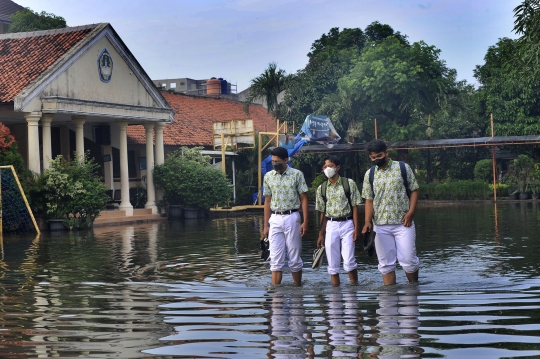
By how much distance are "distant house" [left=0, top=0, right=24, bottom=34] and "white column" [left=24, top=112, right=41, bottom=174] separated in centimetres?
3926

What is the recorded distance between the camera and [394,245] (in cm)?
1023

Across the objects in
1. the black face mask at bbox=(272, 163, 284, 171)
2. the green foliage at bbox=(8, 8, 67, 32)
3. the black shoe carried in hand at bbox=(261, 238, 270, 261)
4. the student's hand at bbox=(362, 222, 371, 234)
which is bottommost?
the black shoe carried in hand at bbox=(261, 238, 270, 261)

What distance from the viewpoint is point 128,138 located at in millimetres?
36594

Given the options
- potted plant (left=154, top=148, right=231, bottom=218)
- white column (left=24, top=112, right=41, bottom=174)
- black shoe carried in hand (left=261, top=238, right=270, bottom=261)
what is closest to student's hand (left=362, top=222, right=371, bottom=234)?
black shoe carried in hand (left=261, top=238, right=270, bottom=261)

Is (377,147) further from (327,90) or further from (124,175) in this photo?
(327,90)

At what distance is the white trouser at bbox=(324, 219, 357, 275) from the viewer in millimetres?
10414

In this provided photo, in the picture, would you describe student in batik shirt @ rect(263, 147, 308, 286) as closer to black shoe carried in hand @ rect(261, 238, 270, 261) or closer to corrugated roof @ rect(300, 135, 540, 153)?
black shoe carried in hand @ rect(261, 238, 270, 261)

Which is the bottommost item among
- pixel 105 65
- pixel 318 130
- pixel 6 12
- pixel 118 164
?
pixel 118 164

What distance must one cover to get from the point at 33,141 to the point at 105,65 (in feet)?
16.8

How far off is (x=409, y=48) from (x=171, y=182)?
66.0 feet

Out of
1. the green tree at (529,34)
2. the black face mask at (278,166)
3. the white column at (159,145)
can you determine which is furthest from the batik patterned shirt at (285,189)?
the white column at (159,145)

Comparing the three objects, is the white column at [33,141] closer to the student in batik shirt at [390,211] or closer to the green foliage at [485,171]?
the student in batik shirt at [390,211]

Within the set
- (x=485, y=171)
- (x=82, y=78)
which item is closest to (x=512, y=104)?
(x=485, y=171)

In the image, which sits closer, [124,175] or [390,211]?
[390,211]
